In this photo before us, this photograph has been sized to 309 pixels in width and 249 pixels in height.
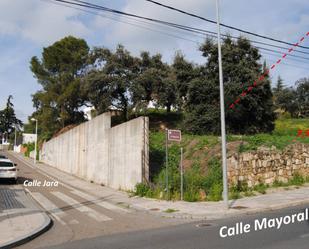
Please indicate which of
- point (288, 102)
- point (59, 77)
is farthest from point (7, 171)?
point (288, 102)

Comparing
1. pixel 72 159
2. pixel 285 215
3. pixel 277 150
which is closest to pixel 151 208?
pixel 285 215

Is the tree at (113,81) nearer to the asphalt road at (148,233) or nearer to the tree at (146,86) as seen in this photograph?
the tree at (146,86)

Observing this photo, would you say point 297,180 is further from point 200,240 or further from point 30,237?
point 30,237

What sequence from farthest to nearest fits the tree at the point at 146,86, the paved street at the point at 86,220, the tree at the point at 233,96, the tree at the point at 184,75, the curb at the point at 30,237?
the tree at the point at 146,86, the tree at the point at 184,75, the tree at the point at 233,96, the paved street at the point at 86,220, the curb at the point at 30,237

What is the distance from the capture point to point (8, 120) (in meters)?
111

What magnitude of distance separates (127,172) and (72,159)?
47.0ft

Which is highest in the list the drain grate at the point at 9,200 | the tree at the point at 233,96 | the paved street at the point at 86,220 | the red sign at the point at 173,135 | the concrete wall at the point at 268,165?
the tree at the point at 233,96

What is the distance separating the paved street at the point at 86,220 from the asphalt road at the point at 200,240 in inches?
31.8

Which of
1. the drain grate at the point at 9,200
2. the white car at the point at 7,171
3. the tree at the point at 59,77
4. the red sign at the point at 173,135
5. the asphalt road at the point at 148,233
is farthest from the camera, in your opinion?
the tree at the point at 59,77

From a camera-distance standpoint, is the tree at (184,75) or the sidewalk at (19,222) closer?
the sidewalk at (19,222)

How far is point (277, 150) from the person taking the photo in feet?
61.5

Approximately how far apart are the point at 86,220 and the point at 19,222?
2.10 meters

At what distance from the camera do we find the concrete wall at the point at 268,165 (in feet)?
56.4

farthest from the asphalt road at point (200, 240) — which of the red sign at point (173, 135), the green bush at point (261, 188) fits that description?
the green bush at point (261, 188)
